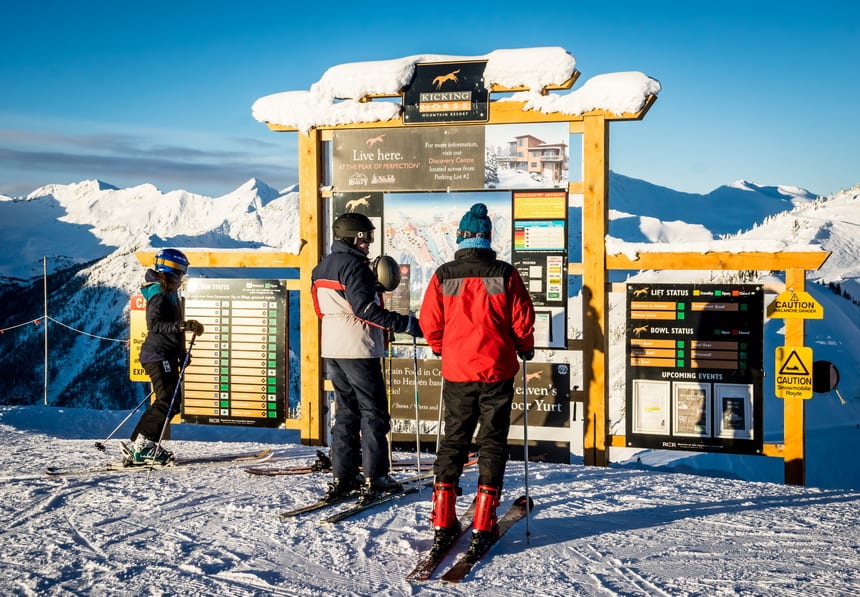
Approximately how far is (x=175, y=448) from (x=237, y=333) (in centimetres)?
136

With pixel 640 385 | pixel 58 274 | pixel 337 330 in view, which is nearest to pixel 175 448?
pixel 337 330

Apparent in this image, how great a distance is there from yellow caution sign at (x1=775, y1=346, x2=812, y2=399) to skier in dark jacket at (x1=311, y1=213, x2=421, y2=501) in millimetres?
3435

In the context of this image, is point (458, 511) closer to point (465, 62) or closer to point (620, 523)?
point (620, 523)

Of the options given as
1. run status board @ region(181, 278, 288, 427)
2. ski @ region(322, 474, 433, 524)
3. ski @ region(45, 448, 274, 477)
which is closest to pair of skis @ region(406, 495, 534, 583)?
ski @ region(322, 474, 433, 524)

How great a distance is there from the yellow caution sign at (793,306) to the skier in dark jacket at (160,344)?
16.3ft

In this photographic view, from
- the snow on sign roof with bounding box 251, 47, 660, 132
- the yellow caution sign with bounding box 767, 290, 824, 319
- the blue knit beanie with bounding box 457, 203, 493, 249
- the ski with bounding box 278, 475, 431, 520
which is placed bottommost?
the ski with bounding box 278, 475, 431, 520

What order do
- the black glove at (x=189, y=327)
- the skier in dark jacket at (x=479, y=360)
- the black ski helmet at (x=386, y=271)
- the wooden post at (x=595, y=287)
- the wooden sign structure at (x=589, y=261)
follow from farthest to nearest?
the wooden post at (x=595, y=287) < the wooden sign structure at (x=589, y=261) < the black glove at (x=189, y=327) < the black ski helmet at (x=386, y=271) < the skier in dark jacket at (x=479, y=360)

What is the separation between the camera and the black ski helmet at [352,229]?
5387 millimetres

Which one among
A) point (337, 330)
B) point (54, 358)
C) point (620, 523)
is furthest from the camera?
point (54, 358)

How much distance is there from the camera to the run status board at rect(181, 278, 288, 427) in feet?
26.9

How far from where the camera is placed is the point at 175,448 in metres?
7.81

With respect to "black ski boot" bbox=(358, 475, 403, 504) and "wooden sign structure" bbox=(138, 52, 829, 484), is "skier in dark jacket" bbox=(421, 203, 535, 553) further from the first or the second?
"wooden sign structure" bbox=(138, 52, 829, 484)

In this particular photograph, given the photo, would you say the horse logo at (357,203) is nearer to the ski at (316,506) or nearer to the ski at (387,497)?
the ski at (387,497)

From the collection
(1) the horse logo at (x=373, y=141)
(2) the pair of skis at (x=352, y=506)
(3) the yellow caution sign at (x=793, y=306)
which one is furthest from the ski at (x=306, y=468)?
(3) the yellow caution sign at (x=793, y=306)
